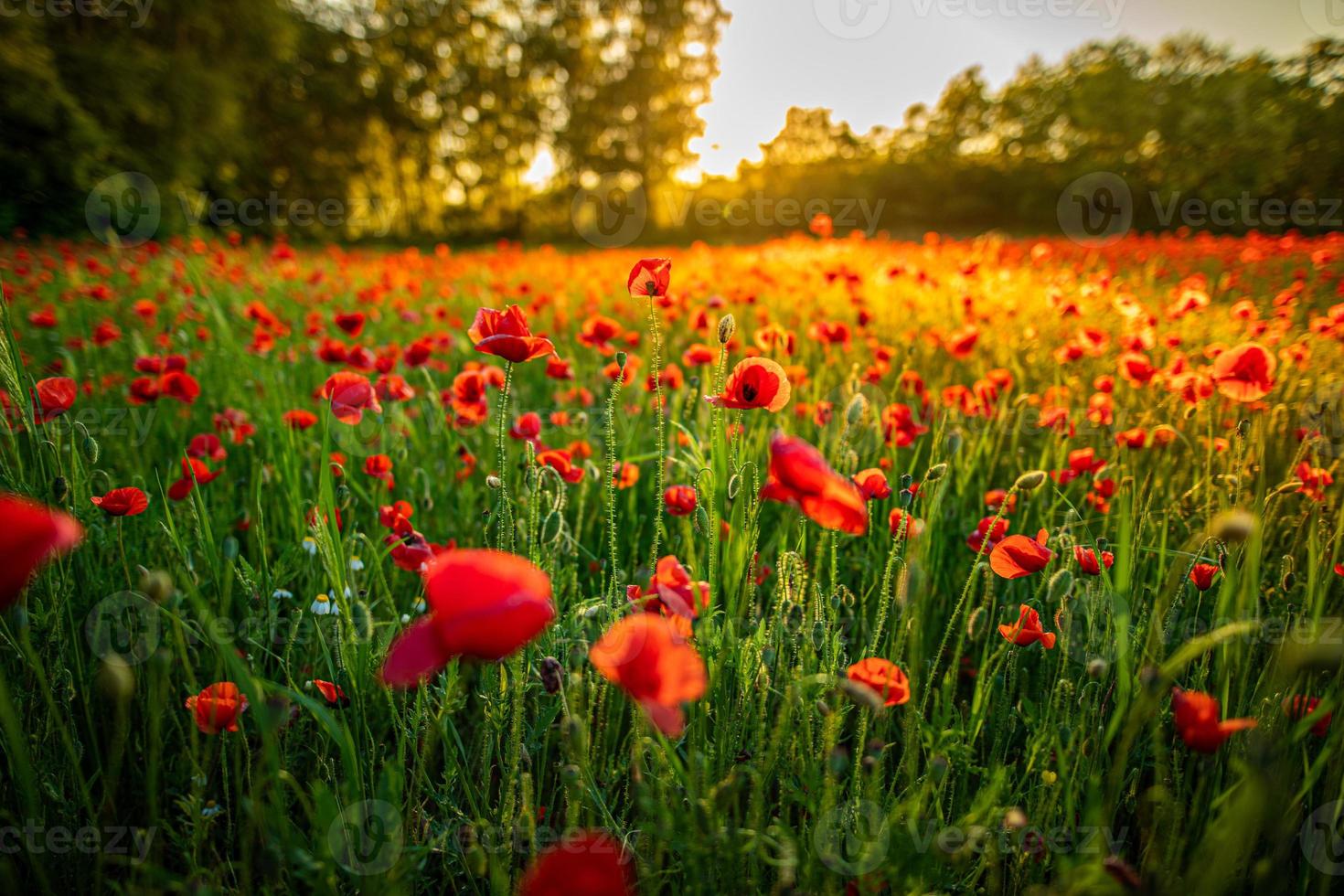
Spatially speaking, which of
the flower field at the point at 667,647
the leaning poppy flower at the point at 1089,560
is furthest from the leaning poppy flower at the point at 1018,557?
the leaning poppy flower at the point at 1089,560

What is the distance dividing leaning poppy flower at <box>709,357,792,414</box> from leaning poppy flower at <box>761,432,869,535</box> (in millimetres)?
274

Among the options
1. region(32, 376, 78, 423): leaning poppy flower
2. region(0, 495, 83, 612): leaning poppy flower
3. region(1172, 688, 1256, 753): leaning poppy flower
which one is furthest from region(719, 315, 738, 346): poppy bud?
region(32, 376, 78, 423): leaning poppy flower

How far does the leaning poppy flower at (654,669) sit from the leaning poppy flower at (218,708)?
0.57 m

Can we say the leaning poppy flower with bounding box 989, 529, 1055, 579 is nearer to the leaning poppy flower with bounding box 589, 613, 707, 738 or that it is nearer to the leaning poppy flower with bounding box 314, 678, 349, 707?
the leaning poppy flower with bounding box 589, 613, 707, 738

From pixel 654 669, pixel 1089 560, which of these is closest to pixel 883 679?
pixel 654 669

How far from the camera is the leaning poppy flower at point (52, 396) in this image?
4.54 ft

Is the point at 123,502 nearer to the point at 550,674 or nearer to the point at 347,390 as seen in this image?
the point at 347,390

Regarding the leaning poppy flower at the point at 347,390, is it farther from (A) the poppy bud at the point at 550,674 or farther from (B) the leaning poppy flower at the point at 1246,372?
(B) the leaning poppy flower at the point at 1246,372

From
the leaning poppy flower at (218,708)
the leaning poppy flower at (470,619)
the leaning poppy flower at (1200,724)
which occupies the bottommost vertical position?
the leaning poppy flower at (218,708)

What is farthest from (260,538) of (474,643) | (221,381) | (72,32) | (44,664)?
(72,32)

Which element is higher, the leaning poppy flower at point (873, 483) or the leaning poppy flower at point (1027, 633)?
the leaning poppy flower at point (873, 483)

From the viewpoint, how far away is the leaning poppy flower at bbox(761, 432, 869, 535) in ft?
2.47

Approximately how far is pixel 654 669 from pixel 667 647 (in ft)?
0.09

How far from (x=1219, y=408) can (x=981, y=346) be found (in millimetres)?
1335
